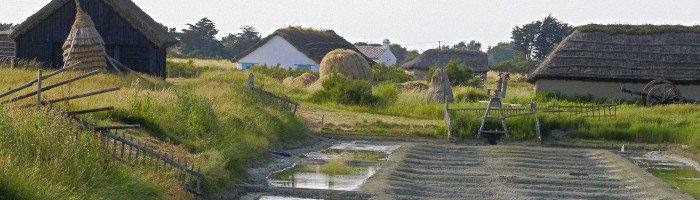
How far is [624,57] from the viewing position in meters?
39.6

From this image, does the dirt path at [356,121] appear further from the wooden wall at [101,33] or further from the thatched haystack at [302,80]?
the thatched haystack at [302,80]

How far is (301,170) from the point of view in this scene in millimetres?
21328

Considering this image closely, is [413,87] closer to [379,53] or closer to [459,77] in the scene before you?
[459,77]

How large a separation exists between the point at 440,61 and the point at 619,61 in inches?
1160

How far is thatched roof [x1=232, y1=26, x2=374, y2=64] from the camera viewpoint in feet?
211

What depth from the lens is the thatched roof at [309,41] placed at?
6438 centimetres

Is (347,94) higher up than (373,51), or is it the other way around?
(373,51)

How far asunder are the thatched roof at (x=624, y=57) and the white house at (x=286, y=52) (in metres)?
24.9

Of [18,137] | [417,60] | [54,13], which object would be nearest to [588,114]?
[54,13]

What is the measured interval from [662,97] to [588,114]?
5067mm

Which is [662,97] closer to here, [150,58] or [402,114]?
[402,114]

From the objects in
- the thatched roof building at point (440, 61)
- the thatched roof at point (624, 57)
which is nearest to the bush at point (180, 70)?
the thatched roof at point (624, 57)

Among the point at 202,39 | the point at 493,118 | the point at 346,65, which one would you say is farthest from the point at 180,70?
the point at 202,39

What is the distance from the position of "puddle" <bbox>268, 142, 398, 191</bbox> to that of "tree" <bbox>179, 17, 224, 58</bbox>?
2654 inches
